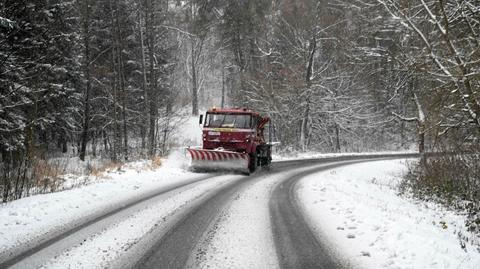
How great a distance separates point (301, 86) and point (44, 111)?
17.2 metres

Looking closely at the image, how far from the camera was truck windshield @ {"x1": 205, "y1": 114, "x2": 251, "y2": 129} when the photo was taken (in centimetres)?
1722

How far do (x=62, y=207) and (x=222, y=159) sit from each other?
8.75 metres

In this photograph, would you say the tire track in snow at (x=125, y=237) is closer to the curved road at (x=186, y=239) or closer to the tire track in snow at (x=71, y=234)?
the curved road at (x=186, y=239)

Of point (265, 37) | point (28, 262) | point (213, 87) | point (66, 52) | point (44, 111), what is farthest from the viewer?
point (213, 87)

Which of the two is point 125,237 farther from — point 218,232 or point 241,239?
point 241,239

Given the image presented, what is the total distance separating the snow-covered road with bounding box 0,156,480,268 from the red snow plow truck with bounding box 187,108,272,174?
5.14 metres

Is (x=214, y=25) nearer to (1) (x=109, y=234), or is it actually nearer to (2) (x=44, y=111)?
(2) (x=44, y=111)

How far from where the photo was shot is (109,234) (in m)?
6.48

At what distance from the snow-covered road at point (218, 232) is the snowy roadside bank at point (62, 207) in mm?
19

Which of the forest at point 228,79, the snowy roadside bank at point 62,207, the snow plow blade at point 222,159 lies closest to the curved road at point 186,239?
the snowy roadside bank at point 62,207

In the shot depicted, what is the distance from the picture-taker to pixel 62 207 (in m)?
8.11

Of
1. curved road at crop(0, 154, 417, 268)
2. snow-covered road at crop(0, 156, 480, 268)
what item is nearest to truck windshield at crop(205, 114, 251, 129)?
snow-covered road at crop(0, 156, 480, 268)

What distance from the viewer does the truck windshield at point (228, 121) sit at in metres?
17.2

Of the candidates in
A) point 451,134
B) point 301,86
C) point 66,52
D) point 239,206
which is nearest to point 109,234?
point 239,206
